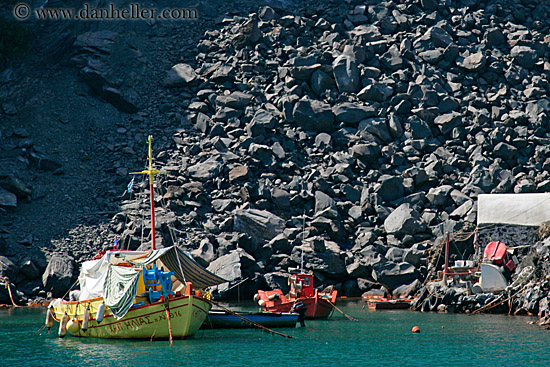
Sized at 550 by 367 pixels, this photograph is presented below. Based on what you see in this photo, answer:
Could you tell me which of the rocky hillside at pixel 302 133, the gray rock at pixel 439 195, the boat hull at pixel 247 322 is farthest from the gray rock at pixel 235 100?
the boat hull at pixel 247 322

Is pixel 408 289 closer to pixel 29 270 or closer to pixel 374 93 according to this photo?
pixel 374 93

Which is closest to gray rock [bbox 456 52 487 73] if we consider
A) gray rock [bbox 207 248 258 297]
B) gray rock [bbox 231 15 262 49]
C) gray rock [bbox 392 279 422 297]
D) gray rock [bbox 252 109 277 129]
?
gray rock [bbox 252 109 277 129]

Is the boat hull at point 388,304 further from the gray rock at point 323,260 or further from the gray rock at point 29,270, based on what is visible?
the gray rock at point 29,270

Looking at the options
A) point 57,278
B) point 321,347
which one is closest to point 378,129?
point 57,278

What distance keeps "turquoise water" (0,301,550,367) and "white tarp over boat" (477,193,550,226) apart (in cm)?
1181

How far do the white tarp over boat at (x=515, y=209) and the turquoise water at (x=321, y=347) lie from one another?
1181cm

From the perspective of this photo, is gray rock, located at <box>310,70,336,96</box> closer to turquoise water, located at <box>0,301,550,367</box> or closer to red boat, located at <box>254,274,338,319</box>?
red boat, located at <box>254,274,338,319</box>

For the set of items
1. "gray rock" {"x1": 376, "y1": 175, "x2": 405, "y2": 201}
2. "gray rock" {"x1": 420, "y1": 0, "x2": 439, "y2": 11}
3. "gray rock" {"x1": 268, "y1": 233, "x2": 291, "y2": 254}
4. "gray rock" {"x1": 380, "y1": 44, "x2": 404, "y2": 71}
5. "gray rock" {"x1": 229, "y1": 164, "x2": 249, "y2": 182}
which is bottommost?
"gray rock" {"x1": 268, "y1": 233, "x2": 291, "y2": 254}

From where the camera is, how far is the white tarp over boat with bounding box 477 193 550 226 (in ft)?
180

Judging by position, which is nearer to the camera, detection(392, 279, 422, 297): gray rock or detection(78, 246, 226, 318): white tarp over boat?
detection(78, 246, 226, 318): white tarp over boat

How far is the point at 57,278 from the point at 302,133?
31493 millimetres

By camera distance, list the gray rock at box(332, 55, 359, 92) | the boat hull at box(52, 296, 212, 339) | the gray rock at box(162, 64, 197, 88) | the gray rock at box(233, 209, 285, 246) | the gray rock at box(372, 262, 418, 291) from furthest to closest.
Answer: the gray rock at box(162, 64, 197, 88)
the gray rock at box(332, 55, 359, 92)
the gray rock at box(233, 209, 285, 246)
the gray rock at box(372, 262, 418, 291)
the boat hull at box(52, 296, 212, 339)

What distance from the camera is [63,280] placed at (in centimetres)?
5853

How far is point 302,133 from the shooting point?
77688mm
